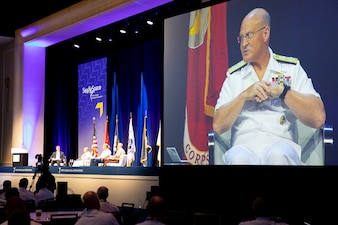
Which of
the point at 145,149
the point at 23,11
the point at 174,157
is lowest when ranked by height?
the point at 174,157

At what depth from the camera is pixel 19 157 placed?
16062 millimetres

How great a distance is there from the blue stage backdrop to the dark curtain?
0.22m

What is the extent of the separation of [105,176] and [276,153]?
5343 mm

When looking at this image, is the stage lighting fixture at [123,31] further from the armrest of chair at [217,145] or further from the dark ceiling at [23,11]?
the armrest of chair at [217,145]

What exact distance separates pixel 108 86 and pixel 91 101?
3.20 ft

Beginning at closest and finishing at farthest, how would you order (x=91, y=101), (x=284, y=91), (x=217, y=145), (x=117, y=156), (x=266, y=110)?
1. (x=284, y=91)
2. (x=266, y=110)
3. (x=217, y=145)
4. (x=117, y=156)
5. (x=91, y=101)

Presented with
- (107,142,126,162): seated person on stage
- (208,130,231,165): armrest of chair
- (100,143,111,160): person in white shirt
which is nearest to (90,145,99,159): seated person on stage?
(100,143,111,160): person in white shirt

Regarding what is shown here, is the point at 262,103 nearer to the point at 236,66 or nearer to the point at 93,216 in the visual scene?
the point at 236,66

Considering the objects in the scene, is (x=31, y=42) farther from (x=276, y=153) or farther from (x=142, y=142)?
(x=276, y=153)

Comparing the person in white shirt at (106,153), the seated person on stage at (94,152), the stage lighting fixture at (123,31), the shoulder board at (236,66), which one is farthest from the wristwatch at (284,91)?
the seated person on stage at (94,152)

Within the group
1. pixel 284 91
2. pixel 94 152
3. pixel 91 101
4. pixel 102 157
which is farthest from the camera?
pixel 91 101

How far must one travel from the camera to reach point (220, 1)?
855 centimetres

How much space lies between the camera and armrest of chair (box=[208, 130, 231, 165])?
822 cm

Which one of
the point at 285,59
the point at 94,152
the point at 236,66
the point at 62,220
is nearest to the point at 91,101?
the point at 94,152
